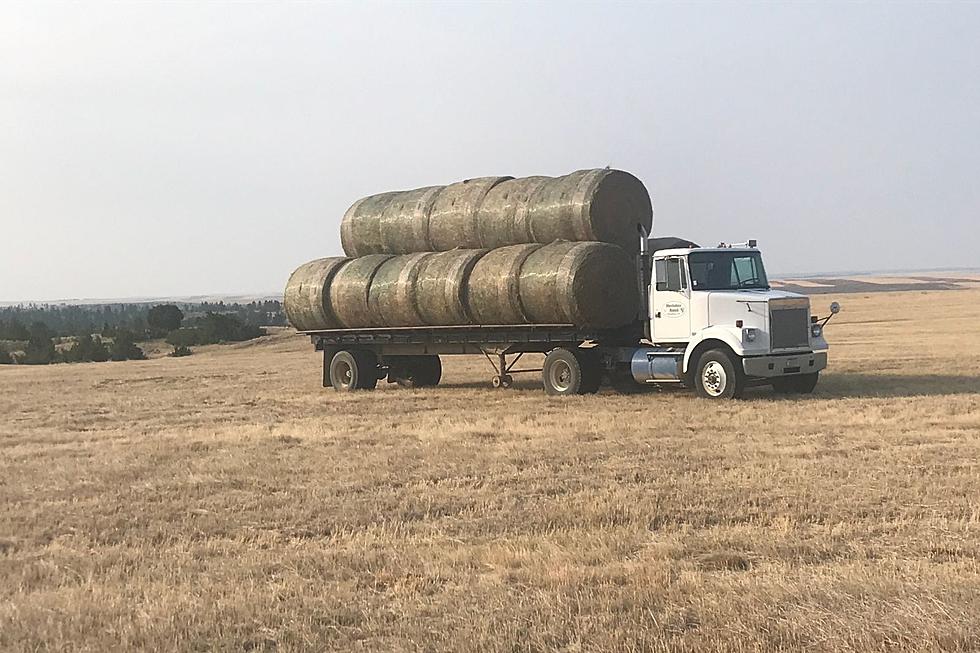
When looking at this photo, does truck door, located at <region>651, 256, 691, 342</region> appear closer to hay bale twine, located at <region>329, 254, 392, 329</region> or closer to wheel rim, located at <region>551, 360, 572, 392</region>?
wheel rim, located at <region>551, 360, 572, 392</region>

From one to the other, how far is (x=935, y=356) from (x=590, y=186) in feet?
35.4

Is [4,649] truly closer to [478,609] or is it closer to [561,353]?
[478,609]

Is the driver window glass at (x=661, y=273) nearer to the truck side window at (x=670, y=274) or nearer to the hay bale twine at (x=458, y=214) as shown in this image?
the truck side window at (x=670, y=274)

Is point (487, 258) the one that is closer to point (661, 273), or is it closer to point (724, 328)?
point (661, 273)

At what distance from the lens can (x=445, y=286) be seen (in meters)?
19.4

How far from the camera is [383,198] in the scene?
22.1m

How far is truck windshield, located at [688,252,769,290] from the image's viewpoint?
17391 millimetres

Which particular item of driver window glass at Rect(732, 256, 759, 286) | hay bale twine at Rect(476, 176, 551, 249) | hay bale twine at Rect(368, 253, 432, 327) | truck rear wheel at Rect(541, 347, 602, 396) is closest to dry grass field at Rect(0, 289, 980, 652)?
driver window glass at Rect(732, 256, 759, 286)

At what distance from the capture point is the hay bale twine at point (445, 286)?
63.2ft

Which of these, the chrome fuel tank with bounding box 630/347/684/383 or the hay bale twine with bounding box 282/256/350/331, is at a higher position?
the hay bale twine with bounding box 282/256/350/331

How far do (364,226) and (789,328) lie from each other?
30.2 ft

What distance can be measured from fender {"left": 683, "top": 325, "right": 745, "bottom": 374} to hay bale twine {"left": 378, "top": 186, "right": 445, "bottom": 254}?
6.12 m

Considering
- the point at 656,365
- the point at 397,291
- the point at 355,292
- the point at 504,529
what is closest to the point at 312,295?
the point at 355,292

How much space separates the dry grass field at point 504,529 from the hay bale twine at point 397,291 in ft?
15.0
